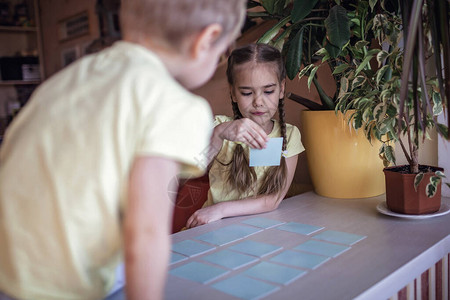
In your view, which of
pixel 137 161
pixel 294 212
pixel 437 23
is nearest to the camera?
pixel 137 161

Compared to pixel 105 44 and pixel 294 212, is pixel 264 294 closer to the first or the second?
pixel 294 212

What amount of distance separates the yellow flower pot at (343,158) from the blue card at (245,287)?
2.69 ft

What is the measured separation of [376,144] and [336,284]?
86 centimetres

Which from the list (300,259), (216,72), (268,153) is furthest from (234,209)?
(216,72)

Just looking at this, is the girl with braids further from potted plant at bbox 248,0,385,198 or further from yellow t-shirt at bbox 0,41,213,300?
yellow t-shirt at bbox 0,41,213,300

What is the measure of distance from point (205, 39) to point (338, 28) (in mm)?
843

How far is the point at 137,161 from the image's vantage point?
49cm

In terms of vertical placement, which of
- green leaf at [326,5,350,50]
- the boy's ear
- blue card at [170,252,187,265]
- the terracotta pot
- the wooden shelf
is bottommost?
blue card at [170,252,187,265]

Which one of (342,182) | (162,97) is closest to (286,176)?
(342,182)

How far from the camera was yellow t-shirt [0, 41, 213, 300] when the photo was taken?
0.50 metres

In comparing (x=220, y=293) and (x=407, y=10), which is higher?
(x=407, y=10)

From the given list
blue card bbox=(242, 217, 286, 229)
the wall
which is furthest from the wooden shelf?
blue card bbox=(242, 217, 286, 229)

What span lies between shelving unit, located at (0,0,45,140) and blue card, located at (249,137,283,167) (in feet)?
13.5

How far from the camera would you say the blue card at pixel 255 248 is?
961 mm
